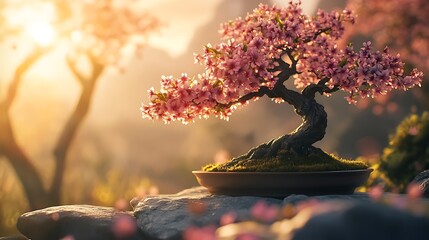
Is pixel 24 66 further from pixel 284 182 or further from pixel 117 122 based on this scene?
pixel 117 122

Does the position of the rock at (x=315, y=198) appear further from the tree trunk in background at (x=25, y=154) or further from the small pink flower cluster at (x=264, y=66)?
the tree trunk in background at (x=25, y=154)

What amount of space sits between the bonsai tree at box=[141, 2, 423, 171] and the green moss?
0.01m

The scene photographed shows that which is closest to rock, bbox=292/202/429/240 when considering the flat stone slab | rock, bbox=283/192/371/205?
the flat stone slab

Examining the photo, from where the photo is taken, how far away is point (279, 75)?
21.2ft

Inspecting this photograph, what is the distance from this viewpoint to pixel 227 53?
5793 mm

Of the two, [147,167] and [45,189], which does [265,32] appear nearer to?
[45,189]

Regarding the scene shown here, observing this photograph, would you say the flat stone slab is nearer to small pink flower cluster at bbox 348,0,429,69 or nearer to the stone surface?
the stone surface

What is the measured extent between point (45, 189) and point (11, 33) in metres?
3.76

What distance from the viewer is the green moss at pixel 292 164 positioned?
19.5ft

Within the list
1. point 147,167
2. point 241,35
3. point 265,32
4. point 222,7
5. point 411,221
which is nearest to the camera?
point 411,221

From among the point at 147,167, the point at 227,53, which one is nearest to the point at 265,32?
the point at 227,53

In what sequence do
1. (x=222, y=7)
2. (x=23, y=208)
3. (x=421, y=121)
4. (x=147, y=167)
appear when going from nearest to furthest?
(x=421, y=121)
(x=23, y=208)
(x=147, y=167)
(x=222, y=7)

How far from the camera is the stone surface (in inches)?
210

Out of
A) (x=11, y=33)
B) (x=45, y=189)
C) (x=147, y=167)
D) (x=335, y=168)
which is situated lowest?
(x=335, y=168)
